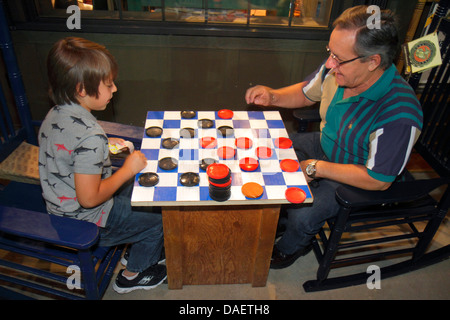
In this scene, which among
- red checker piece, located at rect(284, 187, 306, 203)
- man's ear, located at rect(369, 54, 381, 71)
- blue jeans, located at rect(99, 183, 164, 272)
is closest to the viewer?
red checker piece, located at rect(284, 187, 306, 203)

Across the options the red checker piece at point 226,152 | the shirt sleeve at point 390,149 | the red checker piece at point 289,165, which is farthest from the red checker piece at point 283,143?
the shirt sleeve at point 390,149

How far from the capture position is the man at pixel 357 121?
144 centimetres

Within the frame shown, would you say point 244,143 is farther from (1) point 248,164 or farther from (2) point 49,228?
(2) point 49,228

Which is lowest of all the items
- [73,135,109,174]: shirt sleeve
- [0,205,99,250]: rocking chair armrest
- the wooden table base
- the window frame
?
the wooden table base

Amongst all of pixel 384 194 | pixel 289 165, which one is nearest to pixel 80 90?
pixel 289 165

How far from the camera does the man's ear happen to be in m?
1.47

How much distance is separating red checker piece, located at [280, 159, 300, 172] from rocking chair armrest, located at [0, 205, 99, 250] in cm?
81

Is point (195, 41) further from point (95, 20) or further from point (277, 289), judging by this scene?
point (277, 289)

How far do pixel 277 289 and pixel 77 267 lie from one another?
1035 mm

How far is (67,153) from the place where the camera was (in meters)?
1.29

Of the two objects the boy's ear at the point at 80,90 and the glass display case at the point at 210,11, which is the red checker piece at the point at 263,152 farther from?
the glass display case at the point at 210,11

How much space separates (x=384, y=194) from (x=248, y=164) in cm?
61

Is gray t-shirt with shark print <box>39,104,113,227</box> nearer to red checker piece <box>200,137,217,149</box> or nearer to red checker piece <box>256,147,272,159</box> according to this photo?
red checker piece <box>200,137,217,149</box>

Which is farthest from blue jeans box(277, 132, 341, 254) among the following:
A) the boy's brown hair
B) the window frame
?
the window frame
